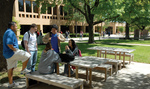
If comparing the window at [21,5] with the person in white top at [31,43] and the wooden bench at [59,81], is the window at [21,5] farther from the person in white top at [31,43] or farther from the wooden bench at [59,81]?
the wooden bench at [59,81]

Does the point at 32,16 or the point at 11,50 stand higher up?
the point at 32,16

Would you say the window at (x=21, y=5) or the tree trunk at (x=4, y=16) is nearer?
the tree trunk at (x=4, y=16)

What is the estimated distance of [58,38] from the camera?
563cm

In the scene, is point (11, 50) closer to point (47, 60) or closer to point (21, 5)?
point (47, 60)

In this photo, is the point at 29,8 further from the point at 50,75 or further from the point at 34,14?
the point at 50,75

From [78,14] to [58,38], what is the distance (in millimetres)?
27797

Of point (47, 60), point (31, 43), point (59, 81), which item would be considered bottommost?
point (59, 81)

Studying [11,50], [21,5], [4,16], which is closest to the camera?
[11,50]

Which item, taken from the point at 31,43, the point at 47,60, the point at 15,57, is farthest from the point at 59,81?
the point at 31,43

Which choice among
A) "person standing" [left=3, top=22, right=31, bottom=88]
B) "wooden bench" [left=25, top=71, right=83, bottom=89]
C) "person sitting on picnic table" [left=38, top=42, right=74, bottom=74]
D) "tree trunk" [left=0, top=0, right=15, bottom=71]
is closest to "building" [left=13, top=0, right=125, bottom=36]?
"tree trunk" [left=0, top=0, right=15, bottom=71]

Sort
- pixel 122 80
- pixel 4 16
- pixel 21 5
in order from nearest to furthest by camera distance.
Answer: pixel 122 80 → pixel 4 16 → pixel 21 5

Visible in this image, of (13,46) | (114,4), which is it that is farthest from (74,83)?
(114,4)

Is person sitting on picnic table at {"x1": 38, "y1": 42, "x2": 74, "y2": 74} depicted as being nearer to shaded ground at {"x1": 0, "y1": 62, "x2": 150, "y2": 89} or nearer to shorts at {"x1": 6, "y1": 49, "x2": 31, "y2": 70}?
shorts at {"x1": 6, "y1": 49, "x2": 31, "y2": 70}

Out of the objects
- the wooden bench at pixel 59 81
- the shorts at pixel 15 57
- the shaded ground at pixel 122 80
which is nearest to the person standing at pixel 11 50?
the shorts at pixel 15 57
